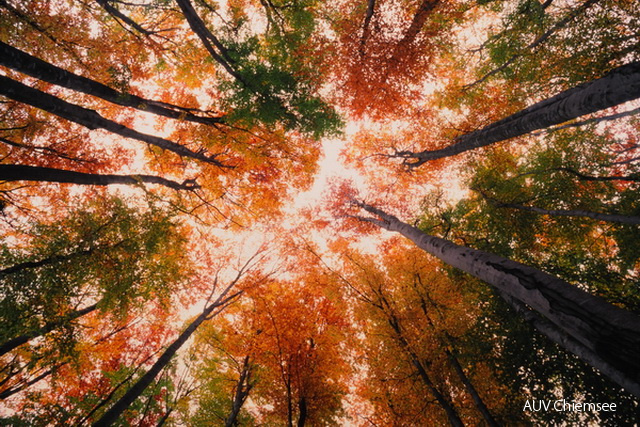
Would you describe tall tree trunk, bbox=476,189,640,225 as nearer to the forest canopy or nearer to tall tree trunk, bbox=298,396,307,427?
the forest canopy

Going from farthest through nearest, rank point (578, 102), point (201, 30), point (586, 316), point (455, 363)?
1. point (455, 363)
2. point (201, 30)
3. point (578, 102)
4. point (586, 316)

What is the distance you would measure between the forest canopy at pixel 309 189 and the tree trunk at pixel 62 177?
4 cm

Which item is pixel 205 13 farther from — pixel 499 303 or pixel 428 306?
pixel 499 303

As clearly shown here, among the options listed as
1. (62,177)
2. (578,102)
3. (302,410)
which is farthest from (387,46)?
(302,410)

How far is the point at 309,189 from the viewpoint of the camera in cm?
934

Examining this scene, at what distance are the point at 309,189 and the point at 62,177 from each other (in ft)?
22.2

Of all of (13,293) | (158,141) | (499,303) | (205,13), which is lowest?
(13,293)

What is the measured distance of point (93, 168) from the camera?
7594 mm

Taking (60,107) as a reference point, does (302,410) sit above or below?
below

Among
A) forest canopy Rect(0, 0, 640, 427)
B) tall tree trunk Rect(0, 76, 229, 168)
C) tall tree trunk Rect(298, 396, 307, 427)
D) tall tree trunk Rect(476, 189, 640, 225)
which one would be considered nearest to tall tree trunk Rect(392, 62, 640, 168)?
forest canopy Rect(0, 0, 640, 427)

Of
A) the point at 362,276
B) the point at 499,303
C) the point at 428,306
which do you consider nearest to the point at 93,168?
the point at 362,276

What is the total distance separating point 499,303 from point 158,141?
10843 millimetres

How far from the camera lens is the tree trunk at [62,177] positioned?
12.4ft

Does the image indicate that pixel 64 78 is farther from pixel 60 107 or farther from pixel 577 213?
pixel 577 213
